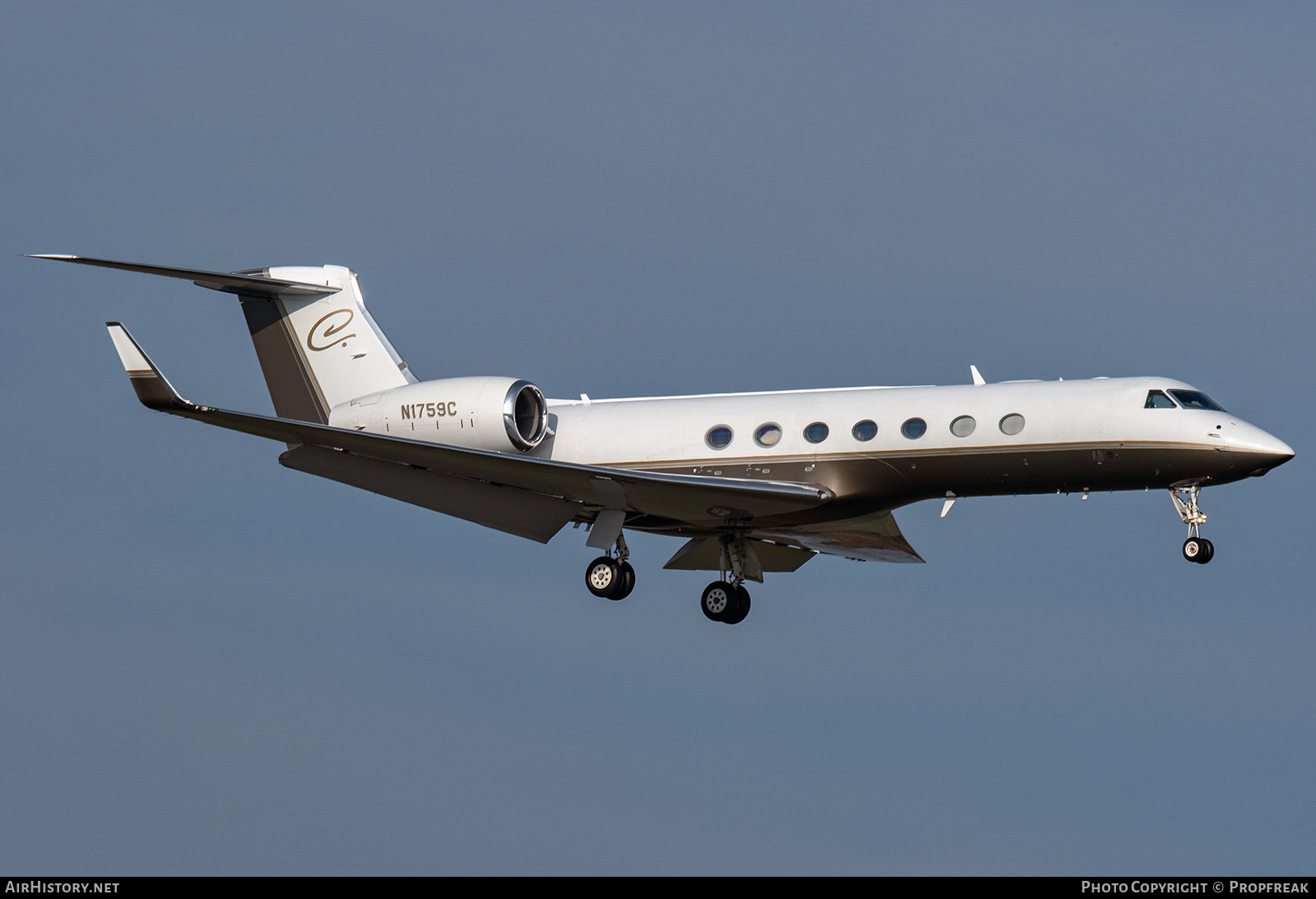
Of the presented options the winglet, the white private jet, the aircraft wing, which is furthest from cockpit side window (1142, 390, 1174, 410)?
the winglet

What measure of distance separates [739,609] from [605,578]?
2.46 metres

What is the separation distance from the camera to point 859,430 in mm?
24984

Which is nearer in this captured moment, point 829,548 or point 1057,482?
point 1057,482

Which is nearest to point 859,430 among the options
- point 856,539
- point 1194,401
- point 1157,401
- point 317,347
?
point 856,539

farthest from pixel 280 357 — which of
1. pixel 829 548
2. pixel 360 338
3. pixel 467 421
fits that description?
pixel 829 548

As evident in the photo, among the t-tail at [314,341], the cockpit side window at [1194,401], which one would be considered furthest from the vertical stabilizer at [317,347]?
the cockpit side window at [1194,401]

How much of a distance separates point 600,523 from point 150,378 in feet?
24.6

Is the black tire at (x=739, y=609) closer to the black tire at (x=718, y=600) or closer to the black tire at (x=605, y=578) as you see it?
the black tire at (x=718, y=600)

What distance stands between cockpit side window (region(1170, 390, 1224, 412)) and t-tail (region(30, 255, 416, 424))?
12573 mm

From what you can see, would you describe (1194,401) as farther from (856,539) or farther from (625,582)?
(625,582)

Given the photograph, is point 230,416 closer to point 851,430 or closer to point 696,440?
point 696,440

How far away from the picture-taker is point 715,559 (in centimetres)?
2936

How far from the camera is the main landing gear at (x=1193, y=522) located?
2342 cm

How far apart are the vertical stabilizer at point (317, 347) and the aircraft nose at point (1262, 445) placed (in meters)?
13.4
